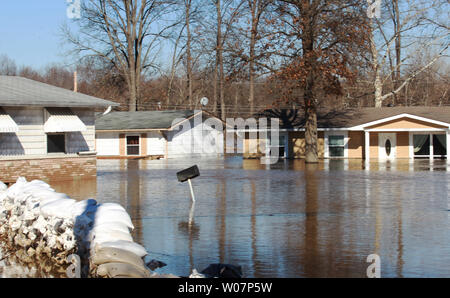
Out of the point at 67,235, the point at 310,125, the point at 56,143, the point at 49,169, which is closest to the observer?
the point at 67,235

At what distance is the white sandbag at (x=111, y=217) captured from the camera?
1058cm

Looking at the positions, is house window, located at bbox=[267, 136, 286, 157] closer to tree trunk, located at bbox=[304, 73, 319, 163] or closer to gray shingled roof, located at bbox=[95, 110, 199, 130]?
tree trunk, located at bbox=[304, 73, 319, 163]

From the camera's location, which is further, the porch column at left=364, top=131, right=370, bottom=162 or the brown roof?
the brown roof

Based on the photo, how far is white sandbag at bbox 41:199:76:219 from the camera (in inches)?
464

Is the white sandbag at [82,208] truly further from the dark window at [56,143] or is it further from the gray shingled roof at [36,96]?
the dark window at [56,143]

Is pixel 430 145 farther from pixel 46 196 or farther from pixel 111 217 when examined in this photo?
pixel 111 217

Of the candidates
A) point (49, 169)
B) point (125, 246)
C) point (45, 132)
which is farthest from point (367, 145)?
point (125, 246)

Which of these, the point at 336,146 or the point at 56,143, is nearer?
the point at 56,143

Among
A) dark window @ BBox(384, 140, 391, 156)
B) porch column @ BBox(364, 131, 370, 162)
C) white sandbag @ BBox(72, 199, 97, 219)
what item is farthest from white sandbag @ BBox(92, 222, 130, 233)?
dark window @ BBox(384, 140, 391, 156)

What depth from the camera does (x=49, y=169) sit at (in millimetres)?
25953

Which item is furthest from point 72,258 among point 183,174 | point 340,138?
point 340,138

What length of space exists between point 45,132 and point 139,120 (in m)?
23.3

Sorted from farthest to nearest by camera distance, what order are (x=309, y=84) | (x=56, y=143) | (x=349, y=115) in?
1. (x=349, y=115)
2. (x=309, y=84)
3. (x=56, y=143)
